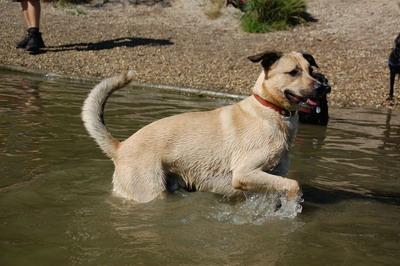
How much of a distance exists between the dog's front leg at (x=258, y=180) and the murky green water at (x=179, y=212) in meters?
0.19

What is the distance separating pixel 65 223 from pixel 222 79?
302 inches

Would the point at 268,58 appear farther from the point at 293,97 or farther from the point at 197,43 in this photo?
the point at 197,43

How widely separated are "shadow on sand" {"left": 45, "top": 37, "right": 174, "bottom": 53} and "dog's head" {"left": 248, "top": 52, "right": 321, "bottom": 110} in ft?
30.6

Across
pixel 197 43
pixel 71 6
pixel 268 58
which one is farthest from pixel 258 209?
pixel 71 6

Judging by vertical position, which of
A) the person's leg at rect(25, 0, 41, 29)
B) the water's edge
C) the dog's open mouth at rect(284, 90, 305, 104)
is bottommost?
the water's edge

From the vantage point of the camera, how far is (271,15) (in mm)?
17156

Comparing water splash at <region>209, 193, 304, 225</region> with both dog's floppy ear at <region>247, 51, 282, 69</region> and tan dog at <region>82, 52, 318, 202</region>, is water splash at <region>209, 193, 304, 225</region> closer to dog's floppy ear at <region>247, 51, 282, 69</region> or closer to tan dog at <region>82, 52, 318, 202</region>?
tan dog at <region>82, 52, 318, 202</region>

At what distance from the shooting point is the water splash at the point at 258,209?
4.75m

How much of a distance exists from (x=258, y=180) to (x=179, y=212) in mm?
731

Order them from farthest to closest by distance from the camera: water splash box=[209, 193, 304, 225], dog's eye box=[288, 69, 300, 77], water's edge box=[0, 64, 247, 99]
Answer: water's edge box=[0, 64, 247, 99] < dog's eye box=[288, 69, 300, 77] < water splash box=[209, 193, 304, 225]

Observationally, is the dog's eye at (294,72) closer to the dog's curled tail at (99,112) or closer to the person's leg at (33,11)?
the dog's curled tail at (99,112)

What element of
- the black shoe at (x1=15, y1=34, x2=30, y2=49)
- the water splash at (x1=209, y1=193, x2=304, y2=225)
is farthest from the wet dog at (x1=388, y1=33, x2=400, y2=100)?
the black shoe at (x1=15, y1=34, x2=30, y2=49)

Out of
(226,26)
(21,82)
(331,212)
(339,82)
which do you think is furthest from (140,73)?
(331,212)

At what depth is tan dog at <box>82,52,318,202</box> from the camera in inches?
199
